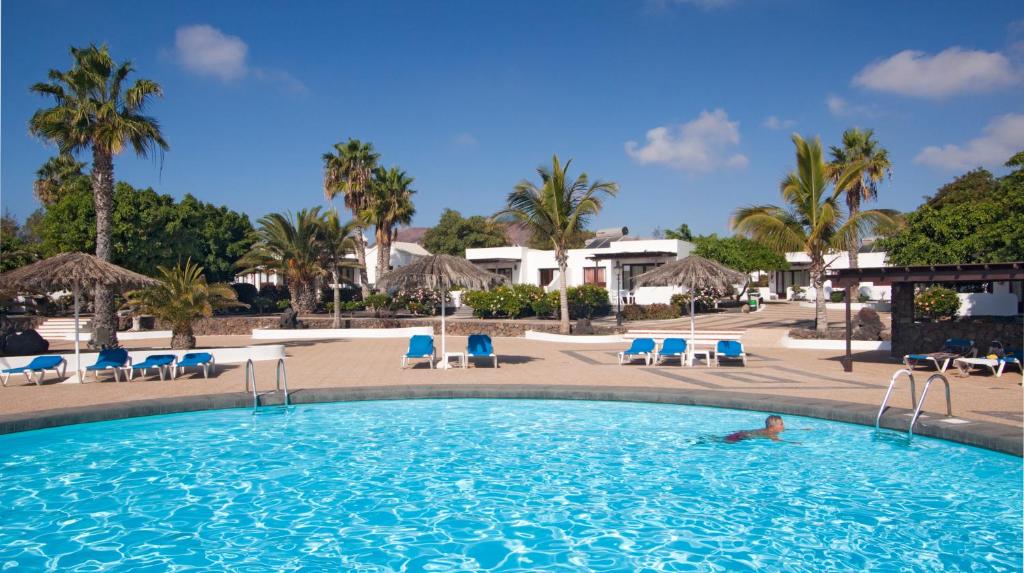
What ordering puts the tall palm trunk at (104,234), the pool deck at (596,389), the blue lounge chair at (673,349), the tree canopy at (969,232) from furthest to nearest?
the tree canopy at (969,232) < the tall palm trunk at (104,234) < the blue lounge chair at (673,349) < the pool deck at (596,389)

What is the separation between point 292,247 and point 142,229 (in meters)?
7.68

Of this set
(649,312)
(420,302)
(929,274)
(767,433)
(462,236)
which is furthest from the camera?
(462,236)

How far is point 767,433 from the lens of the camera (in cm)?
918

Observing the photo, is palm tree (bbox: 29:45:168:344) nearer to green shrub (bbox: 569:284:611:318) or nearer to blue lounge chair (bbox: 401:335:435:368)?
blue lounge chair (bbox: 401:335:435:368)

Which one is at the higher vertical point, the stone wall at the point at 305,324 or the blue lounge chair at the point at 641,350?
the stone wall at the point at 305,324

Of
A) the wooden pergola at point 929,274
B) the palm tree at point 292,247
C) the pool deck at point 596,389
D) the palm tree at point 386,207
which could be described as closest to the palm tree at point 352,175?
the palm tree at point 386,207

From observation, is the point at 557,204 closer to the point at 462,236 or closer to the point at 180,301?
the point at 180,301

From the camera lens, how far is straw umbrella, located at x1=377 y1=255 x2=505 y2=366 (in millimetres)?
15102

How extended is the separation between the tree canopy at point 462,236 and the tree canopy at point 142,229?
32268 mm

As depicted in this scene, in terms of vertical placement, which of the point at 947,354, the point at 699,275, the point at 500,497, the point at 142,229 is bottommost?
the point at 500,497

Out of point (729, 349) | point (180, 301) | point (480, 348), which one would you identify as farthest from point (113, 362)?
point (729, 349)

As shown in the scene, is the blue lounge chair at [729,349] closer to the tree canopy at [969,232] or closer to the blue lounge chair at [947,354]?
the blue lounge chair at [947,354]

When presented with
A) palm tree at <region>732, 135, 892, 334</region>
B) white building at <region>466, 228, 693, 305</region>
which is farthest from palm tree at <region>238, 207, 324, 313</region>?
palm tree at <region>732, 135, 892, 334</region>

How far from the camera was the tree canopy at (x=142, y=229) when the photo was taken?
31672mm
